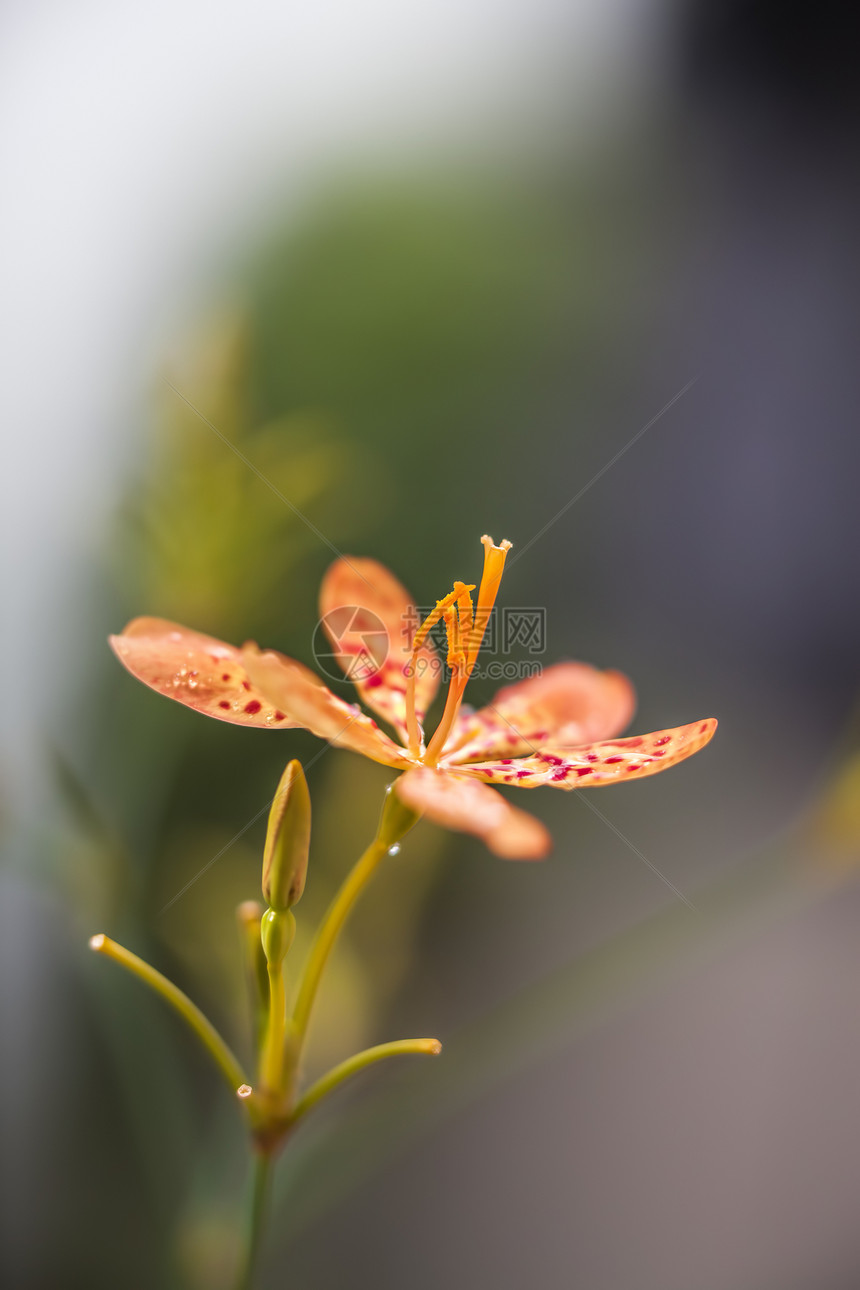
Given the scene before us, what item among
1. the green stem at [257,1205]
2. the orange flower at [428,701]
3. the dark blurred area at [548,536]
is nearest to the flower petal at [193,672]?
the orange flower at [428,701]

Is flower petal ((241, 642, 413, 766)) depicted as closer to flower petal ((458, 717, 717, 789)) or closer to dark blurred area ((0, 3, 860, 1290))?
flower petal ((458, 717, 717, 789))

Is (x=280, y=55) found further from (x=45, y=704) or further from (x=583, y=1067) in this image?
(x=583, y=1067)

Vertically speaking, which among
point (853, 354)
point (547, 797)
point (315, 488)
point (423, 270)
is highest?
point (853, 354)

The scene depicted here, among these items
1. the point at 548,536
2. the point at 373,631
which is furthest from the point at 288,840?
the point at 548,536

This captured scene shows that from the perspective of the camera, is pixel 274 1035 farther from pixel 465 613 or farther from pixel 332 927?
pixel 465 613

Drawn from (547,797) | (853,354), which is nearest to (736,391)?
(853,354)

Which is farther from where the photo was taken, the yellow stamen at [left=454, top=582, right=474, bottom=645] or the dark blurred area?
the dark blurred area

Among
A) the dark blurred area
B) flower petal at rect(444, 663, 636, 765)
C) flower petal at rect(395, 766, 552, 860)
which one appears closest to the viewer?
flower petal at rect(395, 766, 552, 860)

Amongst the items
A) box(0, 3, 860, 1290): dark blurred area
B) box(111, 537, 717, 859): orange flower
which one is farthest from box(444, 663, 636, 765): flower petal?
box(0, 3, 860, 1290): dark blurred area
